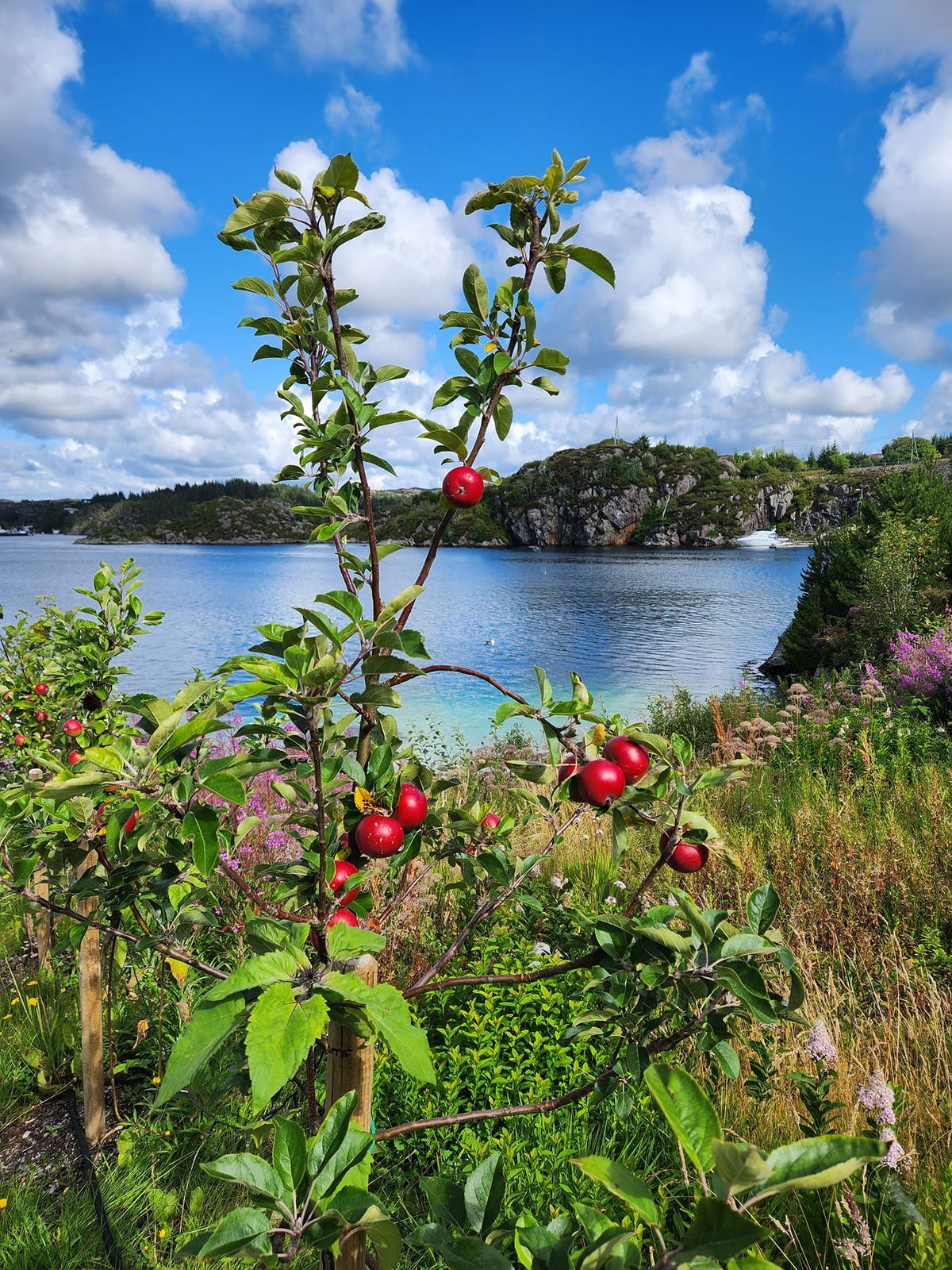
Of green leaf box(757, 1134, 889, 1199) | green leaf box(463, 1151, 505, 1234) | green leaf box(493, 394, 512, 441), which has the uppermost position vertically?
green leaf box(493, 394, 512, 441)

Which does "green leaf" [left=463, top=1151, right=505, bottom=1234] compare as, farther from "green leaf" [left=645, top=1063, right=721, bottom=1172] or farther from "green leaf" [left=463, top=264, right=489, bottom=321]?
"green leaf" [left=463, top=264, right=489, bottom=321]

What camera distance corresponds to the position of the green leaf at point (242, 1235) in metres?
0.71

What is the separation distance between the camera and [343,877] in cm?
125

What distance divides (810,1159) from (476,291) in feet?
4.63

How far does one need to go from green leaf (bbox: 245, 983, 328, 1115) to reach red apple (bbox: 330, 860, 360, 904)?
434mm

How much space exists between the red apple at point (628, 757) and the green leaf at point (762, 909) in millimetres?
277

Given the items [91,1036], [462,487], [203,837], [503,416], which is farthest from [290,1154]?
[91,1036]

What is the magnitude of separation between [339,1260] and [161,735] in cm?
87

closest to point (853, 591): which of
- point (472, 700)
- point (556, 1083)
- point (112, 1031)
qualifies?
point (472, 700)

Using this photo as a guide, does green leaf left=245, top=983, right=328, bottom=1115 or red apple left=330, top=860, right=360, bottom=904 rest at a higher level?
green leaf left=245, top=983, right=328, bottom=1115

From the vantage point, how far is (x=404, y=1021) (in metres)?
0.78

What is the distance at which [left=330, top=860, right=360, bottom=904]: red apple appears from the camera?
4.02 feet

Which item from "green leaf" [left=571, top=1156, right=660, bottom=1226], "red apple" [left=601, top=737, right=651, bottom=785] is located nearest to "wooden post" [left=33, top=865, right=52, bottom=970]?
"red apple" [left=601, top=737, right=651, bottom=785]

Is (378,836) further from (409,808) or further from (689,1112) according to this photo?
(689,1112)
